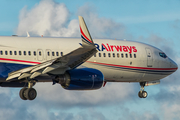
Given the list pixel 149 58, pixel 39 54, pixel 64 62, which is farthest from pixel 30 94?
pixel 149 58

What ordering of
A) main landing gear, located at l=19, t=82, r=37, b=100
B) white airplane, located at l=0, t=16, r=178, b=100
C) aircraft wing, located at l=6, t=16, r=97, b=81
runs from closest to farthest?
aircraft wing, located at l=6, t=16, r=97, b=81, white airplane, located at l=0, t=16, r=178, b=100, main landing gear, located at l=19, t=82, r=37, b=100

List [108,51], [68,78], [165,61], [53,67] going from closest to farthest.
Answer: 1. [53,67]
2. [68,78]
3. [108,51]
4. [165,61]

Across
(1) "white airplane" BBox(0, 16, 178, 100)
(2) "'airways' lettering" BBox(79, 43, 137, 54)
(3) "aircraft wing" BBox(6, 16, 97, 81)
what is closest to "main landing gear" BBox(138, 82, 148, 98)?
(1) "white airplane" BBox(0, 16, 178, 100)

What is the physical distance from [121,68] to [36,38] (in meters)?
7.24

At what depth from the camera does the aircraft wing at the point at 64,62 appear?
22.4m

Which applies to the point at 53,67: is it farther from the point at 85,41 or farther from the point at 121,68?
the point at 121,68

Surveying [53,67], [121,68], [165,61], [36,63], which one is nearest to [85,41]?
[53,67]

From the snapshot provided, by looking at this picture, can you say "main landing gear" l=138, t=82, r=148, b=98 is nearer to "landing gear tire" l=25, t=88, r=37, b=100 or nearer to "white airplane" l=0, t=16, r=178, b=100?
"white airplane" l=0, t=16, r=178, b=100

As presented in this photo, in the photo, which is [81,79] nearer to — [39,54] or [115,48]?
[39,54]

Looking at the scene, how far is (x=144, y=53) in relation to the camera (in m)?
31.7

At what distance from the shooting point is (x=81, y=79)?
2656 centimetres

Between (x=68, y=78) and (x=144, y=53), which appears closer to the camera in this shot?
(x=68, y=78)

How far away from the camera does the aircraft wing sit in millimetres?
22359

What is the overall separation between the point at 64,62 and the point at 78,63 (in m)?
1.31
